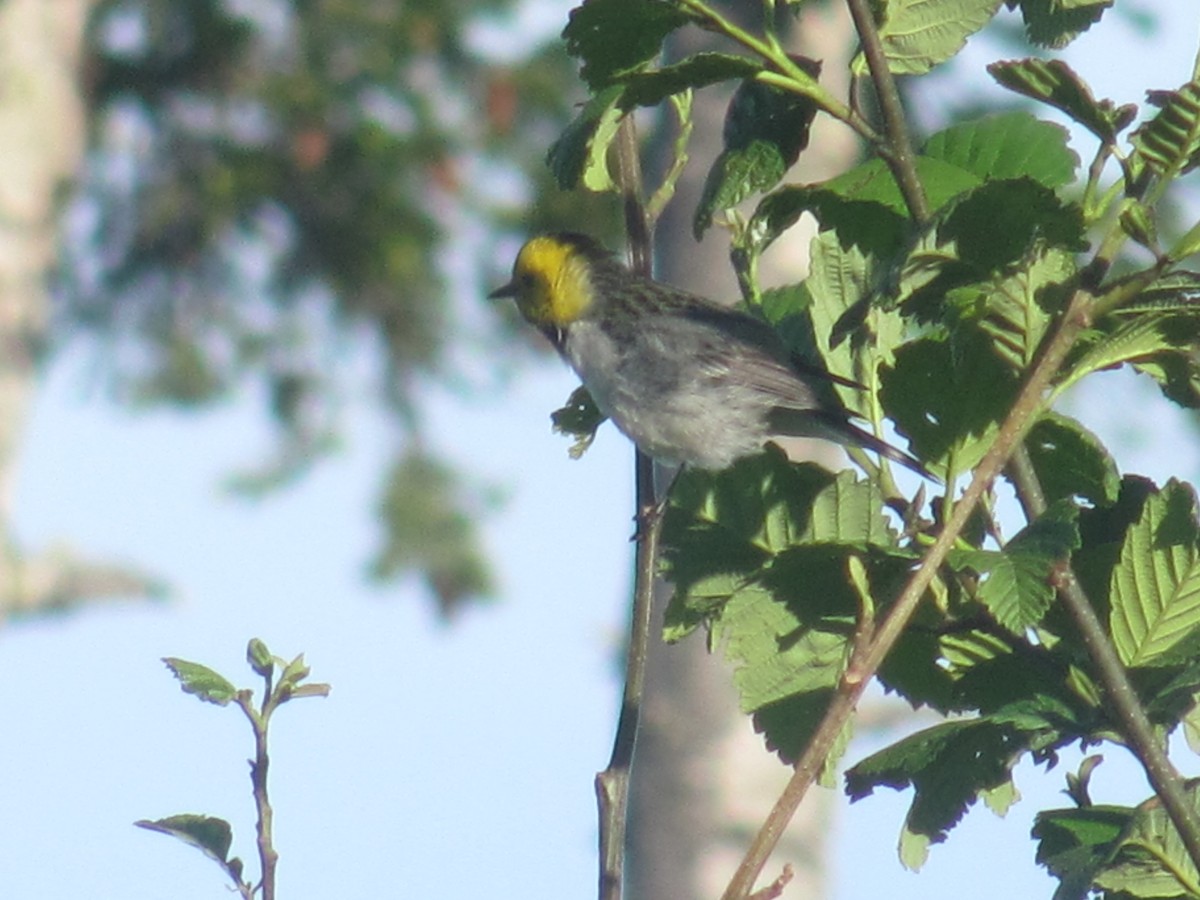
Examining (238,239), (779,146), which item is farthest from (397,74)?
(779,146)

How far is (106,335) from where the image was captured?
8.41m

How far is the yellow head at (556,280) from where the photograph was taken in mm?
3590

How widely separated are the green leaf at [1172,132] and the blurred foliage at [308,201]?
6.29 meters

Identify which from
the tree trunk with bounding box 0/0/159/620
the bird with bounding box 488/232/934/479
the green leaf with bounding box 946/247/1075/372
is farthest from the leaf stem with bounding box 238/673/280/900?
the tree trunk with bounding box 0/0/159/620

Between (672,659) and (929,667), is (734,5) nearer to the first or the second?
(672,659)

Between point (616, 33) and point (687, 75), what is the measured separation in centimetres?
7

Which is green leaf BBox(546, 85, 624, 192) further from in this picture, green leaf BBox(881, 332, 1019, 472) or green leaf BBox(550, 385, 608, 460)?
green leaf BBox(550, 385, 608, 460)

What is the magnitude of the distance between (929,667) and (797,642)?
0.11 metres

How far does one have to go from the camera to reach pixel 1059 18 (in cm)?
127

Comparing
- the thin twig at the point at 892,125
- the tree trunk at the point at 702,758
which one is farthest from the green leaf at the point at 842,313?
the tree trunk at the point at 702,758

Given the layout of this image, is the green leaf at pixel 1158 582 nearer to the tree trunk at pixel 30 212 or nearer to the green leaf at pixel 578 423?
the green leaf at pixel 578 423

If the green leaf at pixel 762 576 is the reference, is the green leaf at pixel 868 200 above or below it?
above

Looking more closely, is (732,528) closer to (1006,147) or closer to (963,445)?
(963,445)

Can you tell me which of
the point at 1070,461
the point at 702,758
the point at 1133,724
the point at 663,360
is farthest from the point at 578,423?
the point at 702,758
